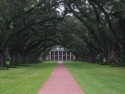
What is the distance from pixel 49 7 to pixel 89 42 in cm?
3611

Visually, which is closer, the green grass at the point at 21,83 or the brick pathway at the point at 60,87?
the brick pathway at the point at 60,87

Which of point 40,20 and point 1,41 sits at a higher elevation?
point 40,20

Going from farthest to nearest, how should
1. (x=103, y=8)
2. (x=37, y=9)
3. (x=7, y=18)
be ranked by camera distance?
(x=103, y=8) → (x=37, y=9) → (x=7, y=18)

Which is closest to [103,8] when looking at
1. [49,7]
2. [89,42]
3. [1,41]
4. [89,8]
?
[89,8]

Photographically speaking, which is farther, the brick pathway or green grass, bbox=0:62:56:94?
green grass, bbox=0:62:56:94

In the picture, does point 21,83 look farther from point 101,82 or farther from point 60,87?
point 101,82

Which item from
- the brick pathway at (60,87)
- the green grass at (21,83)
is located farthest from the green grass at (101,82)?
the green grass at (21,83)

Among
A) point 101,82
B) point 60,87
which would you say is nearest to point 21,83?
point 60,87

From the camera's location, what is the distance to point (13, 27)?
174ft

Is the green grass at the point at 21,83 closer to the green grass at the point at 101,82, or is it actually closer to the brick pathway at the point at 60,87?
the brick pathway at the point at 60,87

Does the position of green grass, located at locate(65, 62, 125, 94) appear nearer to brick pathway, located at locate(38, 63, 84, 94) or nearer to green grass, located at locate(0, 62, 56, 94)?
brick pathway, located at locate(38, 63, 84, 94)

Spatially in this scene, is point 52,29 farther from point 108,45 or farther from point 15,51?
point 108,45

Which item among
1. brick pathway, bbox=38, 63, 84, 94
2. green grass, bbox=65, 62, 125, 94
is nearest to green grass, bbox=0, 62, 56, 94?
brick pathway, bbox=38, 63, 84, 94

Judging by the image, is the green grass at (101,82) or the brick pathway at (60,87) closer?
the brick pathway at (60,87)
